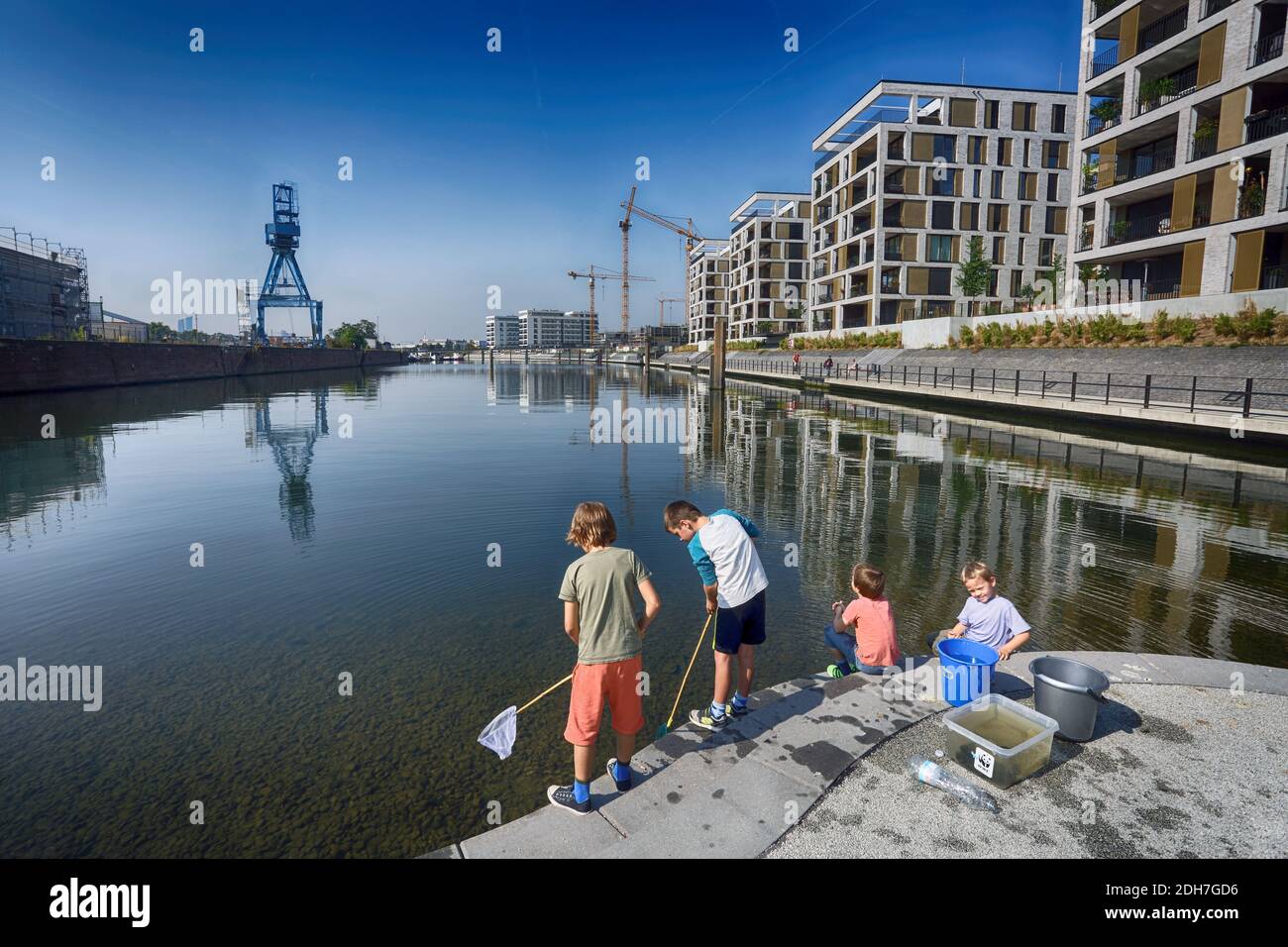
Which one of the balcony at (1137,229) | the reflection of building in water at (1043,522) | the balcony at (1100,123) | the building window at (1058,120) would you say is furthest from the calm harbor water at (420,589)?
the building window at (1058,120)

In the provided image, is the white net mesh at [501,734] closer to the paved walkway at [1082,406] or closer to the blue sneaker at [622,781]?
the blue sneaker at [622,781]

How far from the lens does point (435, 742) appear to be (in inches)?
200

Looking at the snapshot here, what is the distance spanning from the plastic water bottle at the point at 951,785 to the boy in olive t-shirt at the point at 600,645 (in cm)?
168

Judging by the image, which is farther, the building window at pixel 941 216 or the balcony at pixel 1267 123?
the building window at pixel 941 216

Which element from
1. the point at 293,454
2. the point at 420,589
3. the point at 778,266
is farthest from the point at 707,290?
the point at 420,589

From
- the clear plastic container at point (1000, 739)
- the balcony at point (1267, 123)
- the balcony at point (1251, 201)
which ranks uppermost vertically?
the balcony at point (1267, 123)

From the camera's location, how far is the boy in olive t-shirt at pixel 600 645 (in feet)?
12.8

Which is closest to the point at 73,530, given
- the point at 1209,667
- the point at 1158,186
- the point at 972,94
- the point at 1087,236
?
the point at 1209,667

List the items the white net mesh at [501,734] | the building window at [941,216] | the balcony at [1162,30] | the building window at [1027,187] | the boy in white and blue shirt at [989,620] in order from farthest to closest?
the building window at [941,216] → the building window at [1027,187] → the balcony at [1162,30] → the boy in white and blue shirt at [989,620] → the white net mesh at [501,734]

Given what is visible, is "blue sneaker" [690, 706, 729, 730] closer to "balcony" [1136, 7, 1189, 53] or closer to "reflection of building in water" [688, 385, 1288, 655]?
"reflection of building in water" [688, 385, 1288, 655]

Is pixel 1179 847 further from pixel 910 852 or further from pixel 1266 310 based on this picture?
pixel 1266 310

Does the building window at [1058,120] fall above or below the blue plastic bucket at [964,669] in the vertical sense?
above

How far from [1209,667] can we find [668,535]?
6711 mm

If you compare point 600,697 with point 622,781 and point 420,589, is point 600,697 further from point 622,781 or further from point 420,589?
point 420,589
